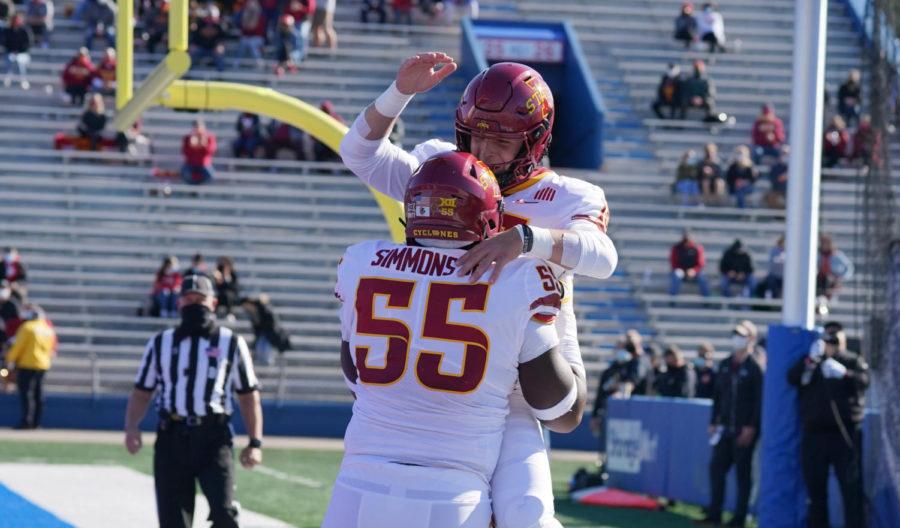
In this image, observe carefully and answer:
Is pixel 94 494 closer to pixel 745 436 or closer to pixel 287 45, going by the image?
pixel 745 436

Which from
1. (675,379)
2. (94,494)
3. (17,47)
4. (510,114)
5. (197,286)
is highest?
(17,47)

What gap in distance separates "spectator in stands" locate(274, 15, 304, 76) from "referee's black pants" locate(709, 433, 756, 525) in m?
12.9

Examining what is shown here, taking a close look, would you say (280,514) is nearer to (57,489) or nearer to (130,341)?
(57,489)

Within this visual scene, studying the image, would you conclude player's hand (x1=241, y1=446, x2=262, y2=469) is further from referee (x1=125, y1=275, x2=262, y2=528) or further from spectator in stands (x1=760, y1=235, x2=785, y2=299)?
spectator in stands (x1=760, y1=235, x2=785, y2=299)

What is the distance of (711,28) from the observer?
2511cm

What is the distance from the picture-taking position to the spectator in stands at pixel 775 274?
2023 centimetres

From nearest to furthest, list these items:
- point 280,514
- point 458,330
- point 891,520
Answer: point 458,330
point 891,520
point 280,514

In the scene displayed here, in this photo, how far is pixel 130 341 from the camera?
1973 centimetres

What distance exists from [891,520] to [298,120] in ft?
15.4

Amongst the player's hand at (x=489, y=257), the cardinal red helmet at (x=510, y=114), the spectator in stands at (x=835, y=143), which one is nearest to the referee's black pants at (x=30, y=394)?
the spectator in stands at (x=835, y=143)

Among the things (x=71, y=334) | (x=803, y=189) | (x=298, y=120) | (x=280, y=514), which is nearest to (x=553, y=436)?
(x=71, y=334)

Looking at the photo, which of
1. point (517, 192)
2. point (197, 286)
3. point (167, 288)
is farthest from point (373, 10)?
point (517, 192)

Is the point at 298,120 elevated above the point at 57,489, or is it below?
above

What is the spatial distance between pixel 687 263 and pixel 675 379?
23.6ft
